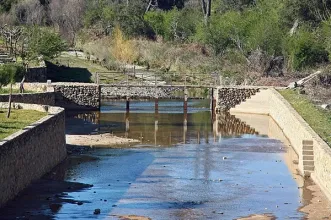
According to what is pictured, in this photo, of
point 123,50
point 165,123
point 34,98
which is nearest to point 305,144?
point 165,123

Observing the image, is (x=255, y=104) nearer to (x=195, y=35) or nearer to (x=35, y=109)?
(x=35, y=109)

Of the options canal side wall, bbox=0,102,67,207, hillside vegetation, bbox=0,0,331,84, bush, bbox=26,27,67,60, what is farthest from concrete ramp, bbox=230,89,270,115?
canal side wall, bbox=0,102,67,207

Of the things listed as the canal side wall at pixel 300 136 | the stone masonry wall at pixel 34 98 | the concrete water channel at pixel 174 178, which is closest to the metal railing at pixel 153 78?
the canal side wall at pixel 300 136

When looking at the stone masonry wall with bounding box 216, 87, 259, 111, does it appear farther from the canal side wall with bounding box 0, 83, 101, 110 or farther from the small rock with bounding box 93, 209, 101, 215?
the small rock with bounding box 93, 209, 101, 215

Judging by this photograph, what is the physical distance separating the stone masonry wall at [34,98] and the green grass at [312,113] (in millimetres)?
13086

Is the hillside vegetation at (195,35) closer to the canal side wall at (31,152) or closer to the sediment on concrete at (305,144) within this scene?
the sediment on concrete at (305,144)

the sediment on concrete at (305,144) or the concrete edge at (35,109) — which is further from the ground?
the concrete edge at (35,109)

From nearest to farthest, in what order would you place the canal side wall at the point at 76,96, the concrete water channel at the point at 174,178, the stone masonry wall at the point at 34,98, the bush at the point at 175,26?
the concrete water channel at the point at 174,178
the stone masonry wall at the point at 34,98
the canal side wall at the point at 76,96
the bush at the point at 175,26

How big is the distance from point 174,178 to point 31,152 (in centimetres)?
607

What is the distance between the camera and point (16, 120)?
38656mm

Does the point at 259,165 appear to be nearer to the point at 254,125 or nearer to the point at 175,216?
the point at 175,216

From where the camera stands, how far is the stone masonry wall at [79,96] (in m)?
63.6

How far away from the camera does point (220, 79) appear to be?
220 feet

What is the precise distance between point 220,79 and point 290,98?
9499 mm
